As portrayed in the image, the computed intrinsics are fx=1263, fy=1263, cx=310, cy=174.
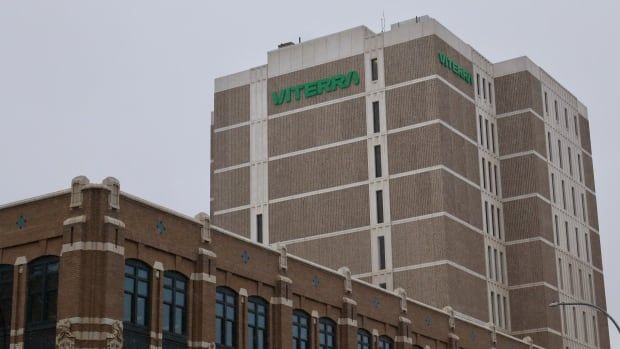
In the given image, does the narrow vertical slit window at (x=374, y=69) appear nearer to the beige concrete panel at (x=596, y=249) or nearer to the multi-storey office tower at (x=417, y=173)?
the multi-storey office tower at (x=417, y=173)

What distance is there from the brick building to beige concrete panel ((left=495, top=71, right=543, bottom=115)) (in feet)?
137

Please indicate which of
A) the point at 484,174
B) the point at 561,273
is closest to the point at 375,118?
the point at 484,174

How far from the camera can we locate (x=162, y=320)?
177 feet

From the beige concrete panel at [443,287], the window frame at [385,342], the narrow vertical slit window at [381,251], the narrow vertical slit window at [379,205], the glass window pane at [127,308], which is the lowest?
the glass window pane at [127,308]

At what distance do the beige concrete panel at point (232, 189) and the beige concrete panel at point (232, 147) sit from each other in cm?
84

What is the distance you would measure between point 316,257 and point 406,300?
74.0 ft

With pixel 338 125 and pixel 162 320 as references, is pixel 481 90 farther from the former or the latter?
pixel 162 320

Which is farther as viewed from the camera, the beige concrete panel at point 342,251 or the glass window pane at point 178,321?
the beige concrete panel at point 342,251

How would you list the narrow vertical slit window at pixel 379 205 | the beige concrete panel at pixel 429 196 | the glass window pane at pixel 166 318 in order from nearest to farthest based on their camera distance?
the glass window pane at pixel 166 318 → the beige concrete panel at pixel 429 196 → the narrow vertical slit window at pixel 379 205

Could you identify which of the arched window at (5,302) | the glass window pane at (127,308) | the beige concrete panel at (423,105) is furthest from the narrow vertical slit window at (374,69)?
the arched window at (5,302)

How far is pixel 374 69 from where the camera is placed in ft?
318

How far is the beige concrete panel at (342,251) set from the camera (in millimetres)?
93312

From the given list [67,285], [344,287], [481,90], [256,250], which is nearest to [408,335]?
[344,287]

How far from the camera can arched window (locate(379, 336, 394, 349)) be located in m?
70.1
